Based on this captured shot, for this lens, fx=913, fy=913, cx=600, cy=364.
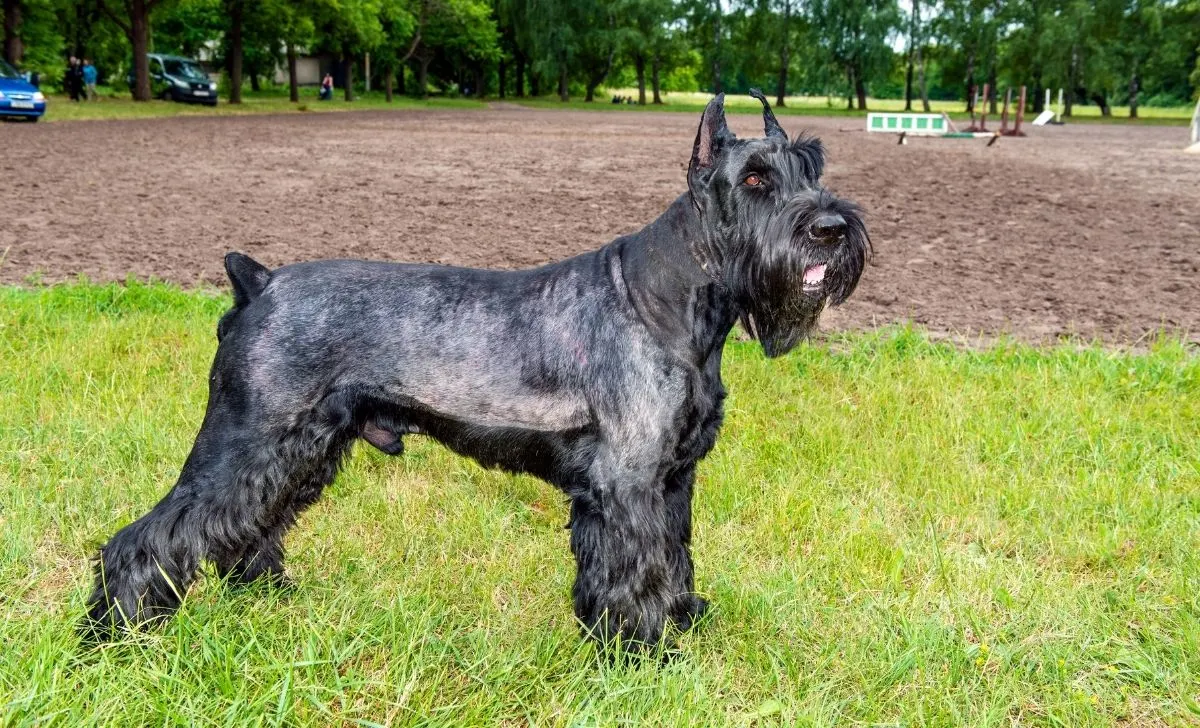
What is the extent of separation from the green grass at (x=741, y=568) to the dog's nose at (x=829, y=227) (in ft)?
5.56

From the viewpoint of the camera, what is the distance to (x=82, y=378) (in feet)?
21.5

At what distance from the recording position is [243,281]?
3.86 metres

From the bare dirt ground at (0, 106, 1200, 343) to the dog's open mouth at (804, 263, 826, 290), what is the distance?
218 inches

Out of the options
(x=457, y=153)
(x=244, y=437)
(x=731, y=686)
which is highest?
(x=457, y=153)

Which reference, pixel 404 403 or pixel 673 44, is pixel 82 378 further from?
pixel 673 44

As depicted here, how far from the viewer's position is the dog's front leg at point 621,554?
11.9 feet

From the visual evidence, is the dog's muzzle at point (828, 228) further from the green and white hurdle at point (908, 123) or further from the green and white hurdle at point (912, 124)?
the green and white hurdle at point (908, 123)

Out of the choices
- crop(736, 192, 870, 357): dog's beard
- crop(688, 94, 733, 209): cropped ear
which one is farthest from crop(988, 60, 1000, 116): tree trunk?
crop(688, 94, 733, 209): cropped ear

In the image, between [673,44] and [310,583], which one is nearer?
[310,583]

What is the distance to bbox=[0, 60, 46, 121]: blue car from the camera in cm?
2942

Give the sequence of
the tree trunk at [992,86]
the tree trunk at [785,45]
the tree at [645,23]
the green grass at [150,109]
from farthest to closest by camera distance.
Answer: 1. the tree trunk at [785,45]
2. the tree at [645,23]
3. the tree trunk at [992,86]
4. the green grass at [150,109]

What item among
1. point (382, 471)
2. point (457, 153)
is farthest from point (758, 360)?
point (457, 153)

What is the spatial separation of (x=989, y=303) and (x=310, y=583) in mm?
7876

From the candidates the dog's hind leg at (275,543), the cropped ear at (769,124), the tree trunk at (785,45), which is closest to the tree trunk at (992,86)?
the tree trunk at (785,45)
